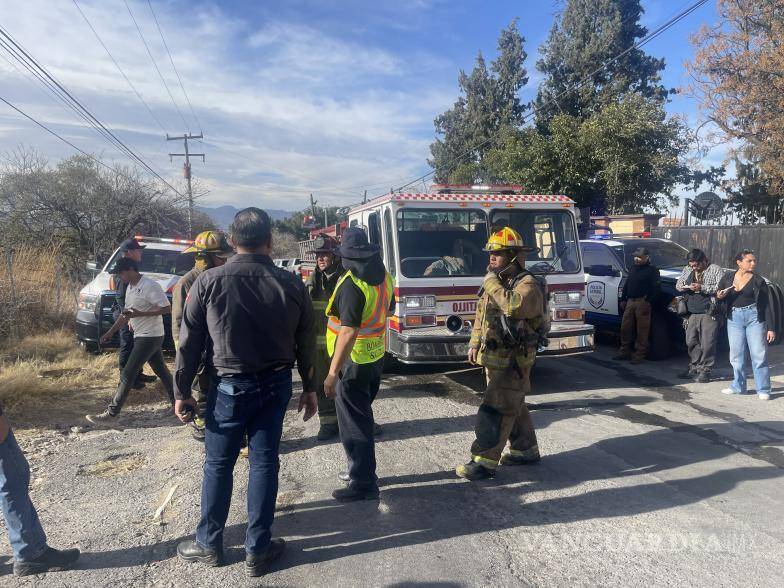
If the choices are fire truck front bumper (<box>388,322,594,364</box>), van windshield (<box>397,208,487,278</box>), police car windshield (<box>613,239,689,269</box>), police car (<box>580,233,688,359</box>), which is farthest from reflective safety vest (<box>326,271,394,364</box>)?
police car windshield (<box>613,239,689,269</box>)

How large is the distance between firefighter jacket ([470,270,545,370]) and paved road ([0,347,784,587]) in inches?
36.3

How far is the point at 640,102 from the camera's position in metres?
17.7

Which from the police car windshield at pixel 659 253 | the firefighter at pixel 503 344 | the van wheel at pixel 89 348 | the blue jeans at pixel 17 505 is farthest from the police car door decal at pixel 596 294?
the blue jeans at pixel 17 505

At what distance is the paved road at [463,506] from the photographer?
9.71 ft

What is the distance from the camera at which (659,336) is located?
27.2 ft

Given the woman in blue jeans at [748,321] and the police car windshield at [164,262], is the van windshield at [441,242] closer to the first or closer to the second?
the woman in blue jeans at [748,321]

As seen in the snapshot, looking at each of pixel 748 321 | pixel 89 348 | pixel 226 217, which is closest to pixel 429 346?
pixel 748 321

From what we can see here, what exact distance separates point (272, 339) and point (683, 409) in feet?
16.2

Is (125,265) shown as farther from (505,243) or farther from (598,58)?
(598,58)

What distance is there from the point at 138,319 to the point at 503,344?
356 cm

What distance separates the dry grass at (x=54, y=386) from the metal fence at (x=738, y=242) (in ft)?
32.7

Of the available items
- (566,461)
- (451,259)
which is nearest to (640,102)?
(451,259)

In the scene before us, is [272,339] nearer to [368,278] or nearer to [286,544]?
[368,278]

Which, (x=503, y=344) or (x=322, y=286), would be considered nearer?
(x=503, y=344)
